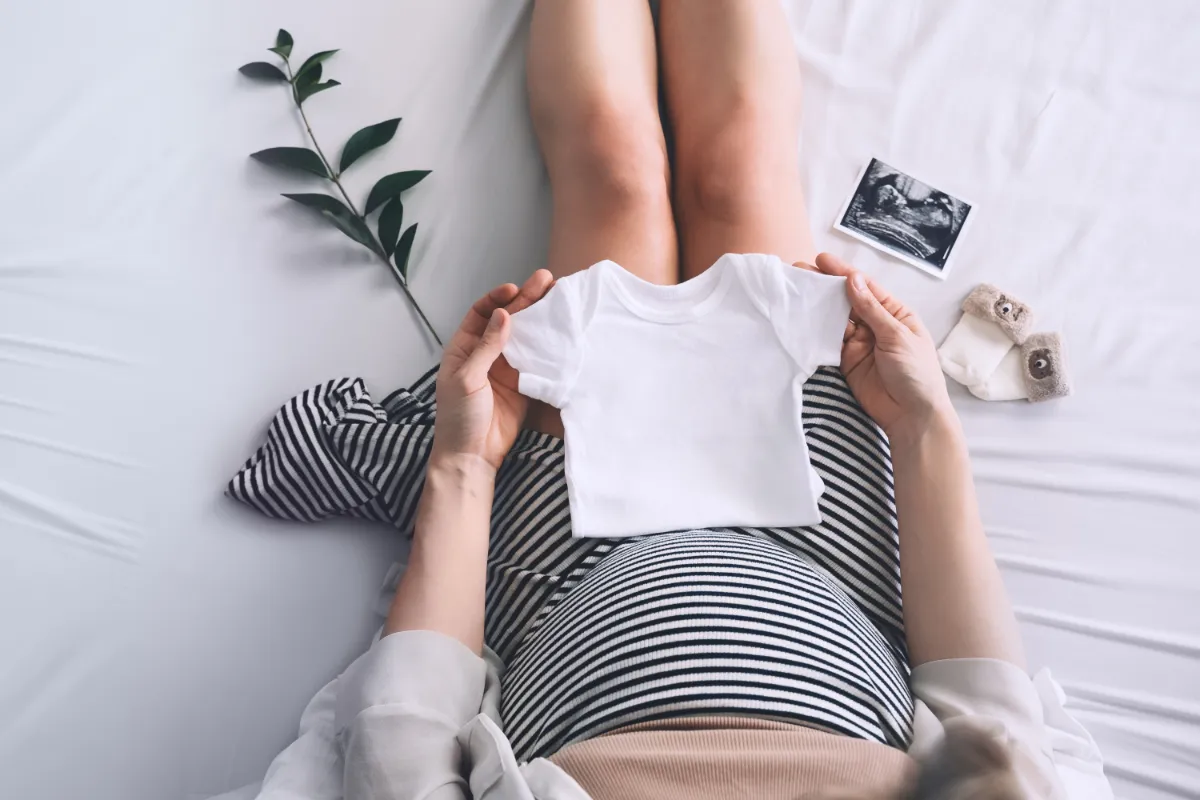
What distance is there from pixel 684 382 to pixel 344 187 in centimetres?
57

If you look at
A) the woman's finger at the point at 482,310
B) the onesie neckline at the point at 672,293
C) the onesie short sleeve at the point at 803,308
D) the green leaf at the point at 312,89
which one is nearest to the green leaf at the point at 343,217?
the green leaf at the point at 312,89

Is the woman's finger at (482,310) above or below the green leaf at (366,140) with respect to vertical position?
below

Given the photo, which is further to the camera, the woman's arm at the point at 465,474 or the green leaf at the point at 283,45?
the green leaf at the point at 283,45

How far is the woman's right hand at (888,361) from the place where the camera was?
32.0 inches

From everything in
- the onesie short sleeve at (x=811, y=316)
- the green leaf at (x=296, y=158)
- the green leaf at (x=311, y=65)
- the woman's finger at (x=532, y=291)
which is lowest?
the woman's finger at (x=532, y=291)

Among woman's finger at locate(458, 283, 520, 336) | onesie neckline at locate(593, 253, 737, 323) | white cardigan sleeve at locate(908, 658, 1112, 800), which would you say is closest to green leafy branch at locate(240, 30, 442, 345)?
woman's finger at locate(458, 283, 520, 336)

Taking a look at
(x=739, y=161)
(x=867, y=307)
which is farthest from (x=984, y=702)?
(x=739, y=161)

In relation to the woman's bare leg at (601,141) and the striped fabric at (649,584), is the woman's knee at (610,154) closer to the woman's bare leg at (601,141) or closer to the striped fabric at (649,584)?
the woman's bare leg at (601,141)

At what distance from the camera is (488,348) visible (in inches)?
32.5

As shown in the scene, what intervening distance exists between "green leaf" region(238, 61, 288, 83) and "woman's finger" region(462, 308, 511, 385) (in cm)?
57

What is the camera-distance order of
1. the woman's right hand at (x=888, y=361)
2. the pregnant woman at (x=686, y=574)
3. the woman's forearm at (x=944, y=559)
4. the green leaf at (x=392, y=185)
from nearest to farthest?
the pregnant woman at (x=686, y=574), the woman's forearm at (x=944, y=559), the woman's right hand at (x=888, y=361), the green leaf at (x=392, y=185)

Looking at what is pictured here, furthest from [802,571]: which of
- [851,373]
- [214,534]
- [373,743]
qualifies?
[214,534]

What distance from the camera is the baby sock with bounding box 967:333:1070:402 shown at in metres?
0.98

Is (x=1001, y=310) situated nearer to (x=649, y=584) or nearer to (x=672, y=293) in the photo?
(x=672, y=293)
